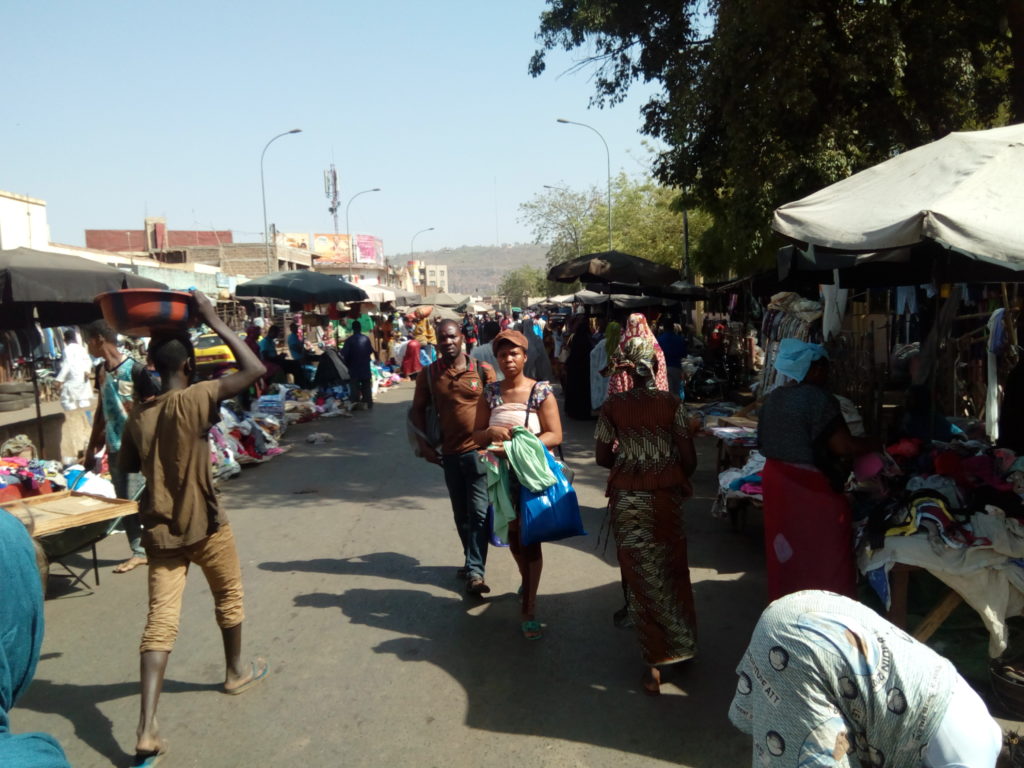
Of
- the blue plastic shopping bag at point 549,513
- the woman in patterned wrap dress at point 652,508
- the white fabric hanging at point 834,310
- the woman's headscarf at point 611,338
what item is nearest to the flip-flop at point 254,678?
Result: the blue plastic shopping bag at point 549,513

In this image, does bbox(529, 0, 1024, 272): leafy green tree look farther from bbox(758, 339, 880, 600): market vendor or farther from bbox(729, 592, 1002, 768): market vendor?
bbox(729, 592, 1002, 768): market vendor

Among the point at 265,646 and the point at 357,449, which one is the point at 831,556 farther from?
the point at 357,449

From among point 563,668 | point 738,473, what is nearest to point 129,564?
point 563,668

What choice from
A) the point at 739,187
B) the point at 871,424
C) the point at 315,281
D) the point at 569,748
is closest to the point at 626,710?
the point at 569,748

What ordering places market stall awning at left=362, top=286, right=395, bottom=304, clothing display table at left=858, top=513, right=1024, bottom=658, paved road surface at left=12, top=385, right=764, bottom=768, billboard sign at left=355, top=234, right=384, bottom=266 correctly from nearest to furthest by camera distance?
paved road surface at left=12, top=385, right=764, bottom=768, clothing display table at left=858, top=513, right=1024, bottom=658, market stall awning at left=362, top=286, right=395, bottom=304, billboard sign at left=355, top=234, right=384, bottom=266

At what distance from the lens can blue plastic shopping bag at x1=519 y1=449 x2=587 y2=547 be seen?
4559mm

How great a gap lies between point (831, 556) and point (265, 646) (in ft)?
10.6

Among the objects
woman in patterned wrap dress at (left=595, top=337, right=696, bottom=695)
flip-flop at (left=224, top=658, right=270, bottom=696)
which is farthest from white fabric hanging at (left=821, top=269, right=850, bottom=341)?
flip-flop at (left=224, top=658, right=270, bottom=696)

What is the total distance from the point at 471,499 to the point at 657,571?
1732 mm

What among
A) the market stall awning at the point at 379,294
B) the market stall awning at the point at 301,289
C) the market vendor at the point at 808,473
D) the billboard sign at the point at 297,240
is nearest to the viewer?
the market vendor at the point at 808,473

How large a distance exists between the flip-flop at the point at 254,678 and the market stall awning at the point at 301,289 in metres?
11.7

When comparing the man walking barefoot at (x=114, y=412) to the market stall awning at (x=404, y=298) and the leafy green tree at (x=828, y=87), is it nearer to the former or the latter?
the leafy green tree at (x=828, y=87)

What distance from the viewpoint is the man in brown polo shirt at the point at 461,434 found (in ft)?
17.8

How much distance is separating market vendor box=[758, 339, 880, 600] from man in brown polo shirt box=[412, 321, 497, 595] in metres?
1.98
